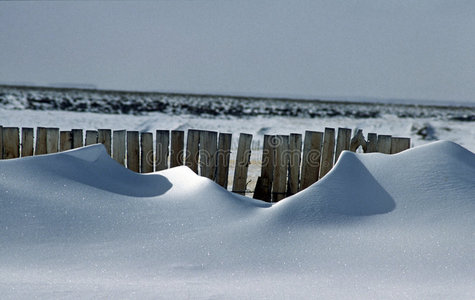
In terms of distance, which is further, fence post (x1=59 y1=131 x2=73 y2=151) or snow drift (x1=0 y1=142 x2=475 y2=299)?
fence post (x1=59 y1=131 x2=73 y2=151)

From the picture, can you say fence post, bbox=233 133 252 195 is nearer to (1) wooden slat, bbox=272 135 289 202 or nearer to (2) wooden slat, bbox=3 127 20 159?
(1) wooden slat, bbox=272 135 289 202

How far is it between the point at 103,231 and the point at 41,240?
1.22 feet

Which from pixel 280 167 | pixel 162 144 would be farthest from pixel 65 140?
pixel 280 167

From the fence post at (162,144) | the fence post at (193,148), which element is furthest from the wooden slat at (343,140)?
the fence post at (162,144)

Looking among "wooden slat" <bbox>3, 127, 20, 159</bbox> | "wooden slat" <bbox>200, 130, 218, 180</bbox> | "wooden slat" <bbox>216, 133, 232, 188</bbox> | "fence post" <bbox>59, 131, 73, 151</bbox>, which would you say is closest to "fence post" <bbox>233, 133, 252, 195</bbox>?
"wooden slat" <bbox>216, 133, 232, 188</bbox>

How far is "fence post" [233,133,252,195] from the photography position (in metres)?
5.26

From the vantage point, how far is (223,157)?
17.4 feet

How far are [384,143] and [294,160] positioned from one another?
112 cm

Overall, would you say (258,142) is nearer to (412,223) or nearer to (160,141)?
(160,141)

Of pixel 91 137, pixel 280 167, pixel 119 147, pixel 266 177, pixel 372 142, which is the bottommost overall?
pixel 266 177

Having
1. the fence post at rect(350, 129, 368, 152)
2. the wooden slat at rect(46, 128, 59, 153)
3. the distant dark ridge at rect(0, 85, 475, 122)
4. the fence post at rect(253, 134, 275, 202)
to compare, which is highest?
the fence post at rect(350, 129, 368, 152)

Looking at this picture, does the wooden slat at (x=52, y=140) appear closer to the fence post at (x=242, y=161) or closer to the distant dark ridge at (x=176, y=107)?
the fence post at (x=242, y=161)

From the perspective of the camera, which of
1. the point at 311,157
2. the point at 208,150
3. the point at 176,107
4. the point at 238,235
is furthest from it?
the point at 176,107

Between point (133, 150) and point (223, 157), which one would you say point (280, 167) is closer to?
point (223, 157)
